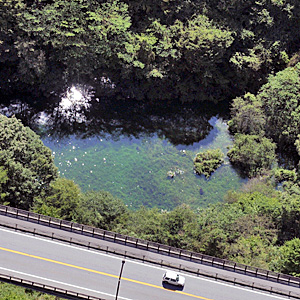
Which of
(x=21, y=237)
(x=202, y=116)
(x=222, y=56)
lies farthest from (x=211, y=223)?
(x=222, y=56)

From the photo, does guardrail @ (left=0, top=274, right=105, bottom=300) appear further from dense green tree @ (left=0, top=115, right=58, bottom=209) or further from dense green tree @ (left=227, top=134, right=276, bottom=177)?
dense green tree @ (left=227, top=134, right=276, bottom=177)

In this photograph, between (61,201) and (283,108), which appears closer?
(61,201)

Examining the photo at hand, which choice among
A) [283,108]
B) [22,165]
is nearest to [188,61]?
[283,108]

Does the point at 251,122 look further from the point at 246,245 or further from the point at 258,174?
the point at 246,245

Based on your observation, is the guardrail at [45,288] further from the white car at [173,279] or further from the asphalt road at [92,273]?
the white car at [173,279]

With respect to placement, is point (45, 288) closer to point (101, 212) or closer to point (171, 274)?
point (171, 274)

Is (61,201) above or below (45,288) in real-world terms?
above
